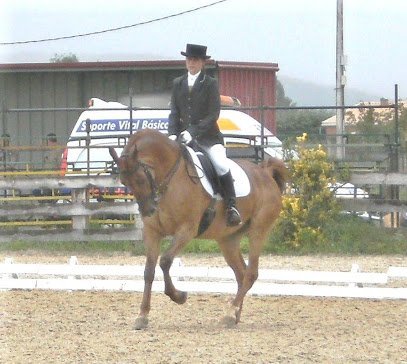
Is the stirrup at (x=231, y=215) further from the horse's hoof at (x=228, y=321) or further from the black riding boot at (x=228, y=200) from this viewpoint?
the horse's hoof at (x=228, y=321)

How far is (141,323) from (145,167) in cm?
129

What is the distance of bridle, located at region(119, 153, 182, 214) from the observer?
9.48 metres

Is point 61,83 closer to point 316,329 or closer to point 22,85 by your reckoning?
point 22,85

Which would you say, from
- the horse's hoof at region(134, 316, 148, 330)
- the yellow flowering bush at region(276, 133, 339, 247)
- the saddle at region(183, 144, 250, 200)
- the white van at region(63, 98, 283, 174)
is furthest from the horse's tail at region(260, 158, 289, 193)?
the white van at region(63, 98, 283, 174)

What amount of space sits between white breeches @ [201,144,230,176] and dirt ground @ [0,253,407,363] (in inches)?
52.6

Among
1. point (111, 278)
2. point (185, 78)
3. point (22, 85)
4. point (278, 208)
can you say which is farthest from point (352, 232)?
point (22, 85)

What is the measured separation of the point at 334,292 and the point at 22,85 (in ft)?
61.4

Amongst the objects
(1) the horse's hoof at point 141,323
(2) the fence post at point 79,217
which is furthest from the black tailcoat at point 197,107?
(2) the fence post at point 79,217

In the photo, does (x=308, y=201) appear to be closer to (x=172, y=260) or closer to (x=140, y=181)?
(x=172, y=260)

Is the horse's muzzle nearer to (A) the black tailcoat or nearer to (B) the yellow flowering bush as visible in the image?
(A) the black tailcoat

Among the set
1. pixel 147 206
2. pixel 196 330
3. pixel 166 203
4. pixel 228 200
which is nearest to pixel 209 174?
pixel 228 200

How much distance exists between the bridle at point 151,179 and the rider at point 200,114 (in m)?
0.59

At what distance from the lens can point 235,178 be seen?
10828mm

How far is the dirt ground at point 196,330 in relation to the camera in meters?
8.00
